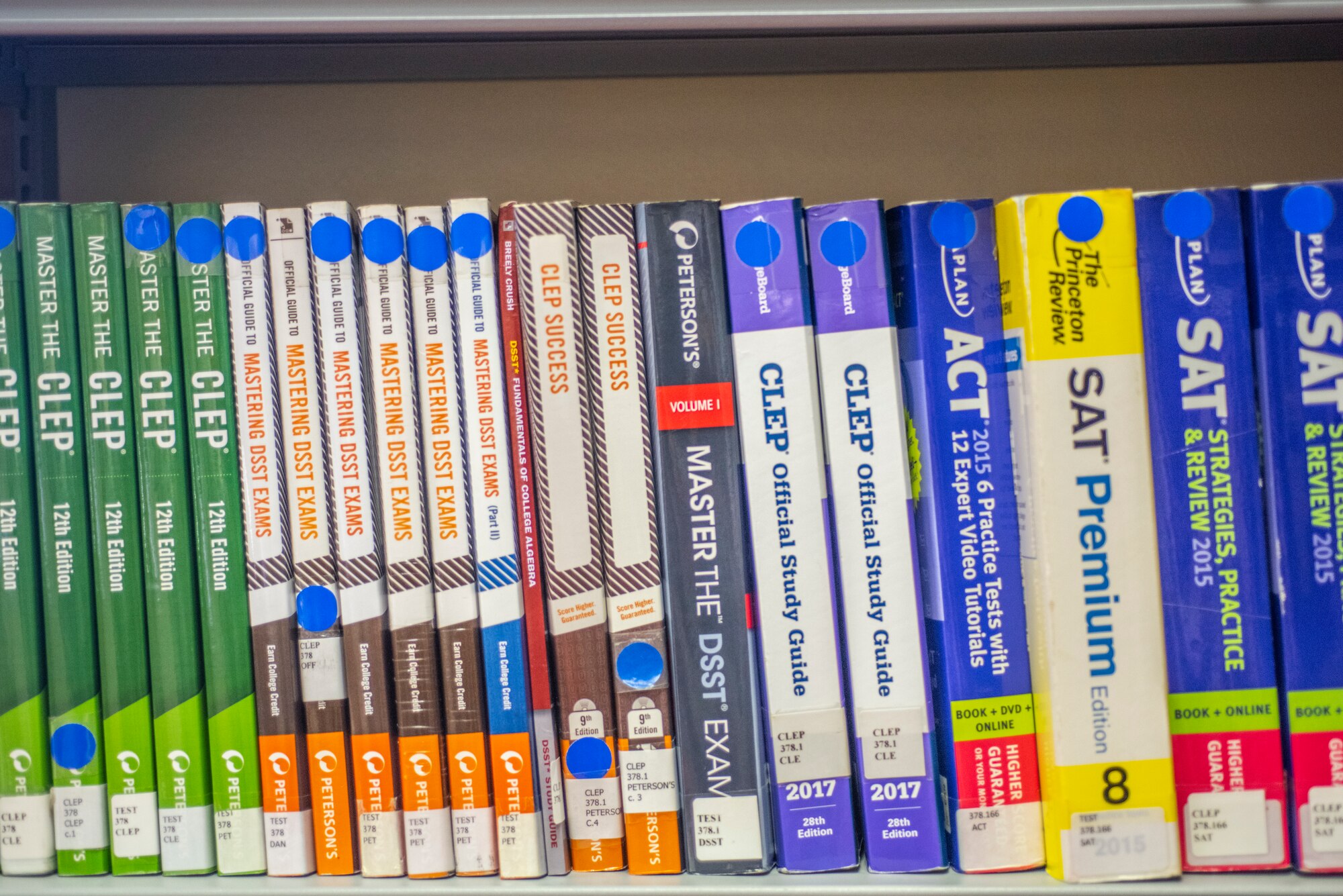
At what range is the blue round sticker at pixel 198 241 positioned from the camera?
27.0 inches

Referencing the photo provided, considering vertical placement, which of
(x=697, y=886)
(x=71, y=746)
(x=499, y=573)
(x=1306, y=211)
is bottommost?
(x=697, y=886)

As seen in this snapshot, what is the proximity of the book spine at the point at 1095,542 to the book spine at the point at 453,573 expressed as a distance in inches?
16.1

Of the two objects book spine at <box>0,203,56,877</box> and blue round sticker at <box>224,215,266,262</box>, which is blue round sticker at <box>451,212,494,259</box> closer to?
blue round sticker at <box>224,215,266,262</box>

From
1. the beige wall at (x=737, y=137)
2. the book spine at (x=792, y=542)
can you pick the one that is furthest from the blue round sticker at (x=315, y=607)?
the beige wall at (x=737, y=137)

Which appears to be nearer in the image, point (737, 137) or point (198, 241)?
point (198, 241)

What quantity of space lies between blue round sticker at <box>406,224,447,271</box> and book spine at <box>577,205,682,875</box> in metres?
0.12

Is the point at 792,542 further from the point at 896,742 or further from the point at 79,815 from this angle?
the point at 79,815

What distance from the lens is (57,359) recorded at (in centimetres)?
69

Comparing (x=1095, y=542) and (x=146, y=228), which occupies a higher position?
(x=146, y=228)

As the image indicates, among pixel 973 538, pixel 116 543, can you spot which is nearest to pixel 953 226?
pixel 973 538

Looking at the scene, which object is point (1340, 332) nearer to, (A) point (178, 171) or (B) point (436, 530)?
(B) point (436, 530)

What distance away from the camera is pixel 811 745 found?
0.68 meters

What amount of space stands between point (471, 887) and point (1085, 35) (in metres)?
0.91

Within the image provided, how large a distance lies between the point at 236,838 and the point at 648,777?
1.01ft
